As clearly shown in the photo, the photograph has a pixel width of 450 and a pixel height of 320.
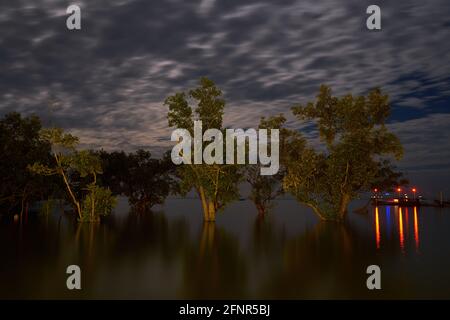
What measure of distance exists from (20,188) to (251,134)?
90.6ft

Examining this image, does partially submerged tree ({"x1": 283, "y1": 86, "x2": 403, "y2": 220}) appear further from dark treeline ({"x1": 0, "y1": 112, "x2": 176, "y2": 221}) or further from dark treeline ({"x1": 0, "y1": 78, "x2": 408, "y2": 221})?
dark treeline ({"x1": 0, "y1": 112, "x2": 176, "y2": 221})

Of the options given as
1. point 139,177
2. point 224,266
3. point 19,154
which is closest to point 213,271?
point 224,266

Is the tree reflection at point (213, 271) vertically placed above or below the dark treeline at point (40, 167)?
below

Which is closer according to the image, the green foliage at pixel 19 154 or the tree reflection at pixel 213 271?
the tree reflection at pixel 213 271

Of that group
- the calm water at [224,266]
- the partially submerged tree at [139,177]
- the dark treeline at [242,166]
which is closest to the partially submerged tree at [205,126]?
the dark treeline at [242,166]

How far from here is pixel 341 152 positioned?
4038 cm

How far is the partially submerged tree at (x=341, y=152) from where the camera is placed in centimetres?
4053

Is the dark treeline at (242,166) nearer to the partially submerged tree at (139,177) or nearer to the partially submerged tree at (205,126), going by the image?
the partially submerged tree at (205,126)

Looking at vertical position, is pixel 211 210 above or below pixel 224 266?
above

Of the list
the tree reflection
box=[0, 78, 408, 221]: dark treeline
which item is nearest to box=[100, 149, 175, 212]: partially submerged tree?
box=[0, 78, 408, 221]: dark treeline

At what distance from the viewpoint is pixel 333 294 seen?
43.1 feet

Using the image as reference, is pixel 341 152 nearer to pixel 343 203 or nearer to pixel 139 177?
pixel 343 203
